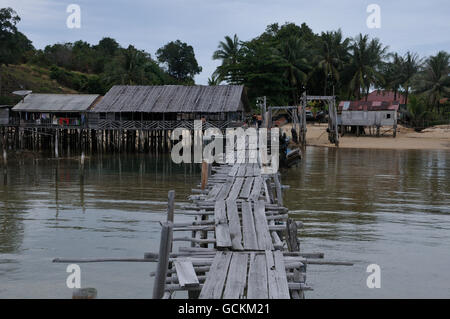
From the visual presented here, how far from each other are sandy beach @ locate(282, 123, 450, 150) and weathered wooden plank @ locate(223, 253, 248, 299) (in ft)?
102

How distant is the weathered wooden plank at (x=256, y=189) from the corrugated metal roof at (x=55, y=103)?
24386 mm

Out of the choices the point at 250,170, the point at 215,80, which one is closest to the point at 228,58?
the point at 215,80

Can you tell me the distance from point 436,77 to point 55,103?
32.7m

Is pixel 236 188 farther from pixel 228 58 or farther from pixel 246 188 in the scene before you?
pixel 228 58

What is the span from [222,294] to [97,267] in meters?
4.74

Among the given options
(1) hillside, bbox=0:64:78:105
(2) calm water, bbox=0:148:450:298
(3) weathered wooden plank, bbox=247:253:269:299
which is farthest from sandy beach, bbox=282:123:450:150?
(3) weathered wooden plank, bbox=247:253:269:299

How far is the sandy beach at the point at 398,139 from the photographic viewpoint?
36.1 m

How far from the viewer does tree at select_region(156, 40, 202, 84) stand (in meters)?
70.4

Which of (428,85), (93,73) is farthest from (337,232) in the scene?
(93,73)

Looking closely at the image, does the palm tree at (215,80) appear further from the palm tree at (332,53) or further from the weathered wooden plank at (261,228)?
the weathered wooden plank at (261,228)

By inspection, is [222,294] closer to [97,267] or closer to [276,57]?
[97,267]

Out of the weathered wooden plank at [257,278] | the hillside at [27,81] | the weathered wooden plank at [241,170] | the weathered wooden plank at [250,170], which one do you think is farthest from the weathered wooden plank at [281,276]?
the hillside at [27,81]

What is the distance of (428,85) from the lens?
46781 mm

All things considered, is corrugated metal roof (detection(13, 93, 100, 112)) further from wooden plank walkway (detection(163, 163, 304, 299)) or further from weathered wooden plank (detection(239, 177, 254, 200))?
wooden plank walkway (detection(163, 163, 304, 299))
